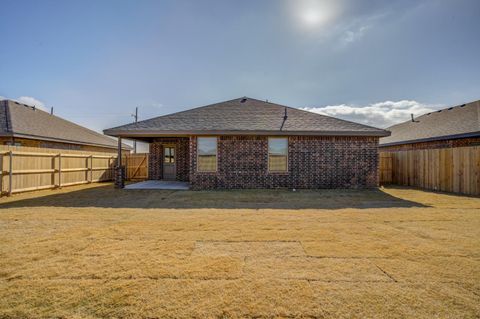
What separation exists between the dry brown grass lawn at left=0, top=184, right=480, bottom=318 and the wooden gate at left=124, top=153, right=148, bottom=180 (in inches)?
448

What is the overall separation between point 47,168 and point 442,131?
22.0 m

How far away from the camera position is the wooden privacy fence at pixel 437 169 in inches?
407

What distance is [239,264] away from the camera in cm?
334

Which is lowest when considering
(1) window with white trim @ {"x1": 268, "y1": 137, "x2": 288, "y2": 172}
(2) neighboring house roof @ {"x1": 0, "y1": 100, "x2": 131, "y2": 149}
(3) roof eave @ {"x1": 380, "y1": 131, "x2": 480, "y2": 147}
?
(1) window with white trim @ {"x1": 268, "y1": 137, "x2": 288, "y2": 172}

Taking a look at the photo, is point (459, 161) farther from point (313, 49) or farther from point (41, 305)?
point (41, 305)

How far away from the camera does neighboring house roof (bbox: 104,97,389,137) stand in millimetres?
11227

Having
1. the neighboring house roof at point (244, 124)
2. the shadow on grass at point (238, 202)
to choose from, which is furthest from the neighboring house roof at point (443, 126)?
the shadow on grass at point (238, 202)

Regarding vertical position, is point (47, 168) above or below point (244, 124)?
below

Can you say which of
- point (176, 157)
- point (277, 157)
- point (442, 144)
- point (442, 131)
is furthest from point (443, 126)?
point (176, 157)

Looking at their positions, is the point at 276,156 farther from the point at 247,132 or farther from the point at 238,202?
the point at 238,202

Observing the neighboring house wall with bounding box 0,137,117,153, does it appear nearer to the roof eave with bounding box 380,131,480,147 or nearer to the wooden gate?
the wooden gate

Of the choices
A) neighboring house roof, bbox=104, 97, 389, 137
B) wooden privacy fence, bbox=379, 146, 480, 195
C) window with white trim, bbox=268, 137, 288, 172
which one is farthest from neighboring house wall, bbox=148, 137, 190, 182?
wooden privacy fence, bbox=379, 146, 480, 195

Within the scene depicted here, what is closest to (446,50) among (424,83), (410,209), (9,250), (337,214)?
(424,83)

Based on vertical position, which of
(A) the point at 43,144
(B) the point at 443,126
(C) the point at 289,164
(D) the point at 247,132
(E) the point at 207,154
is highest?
(B) the point at 443,126
